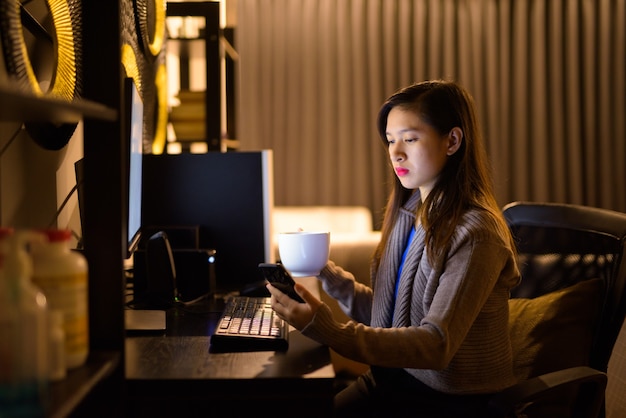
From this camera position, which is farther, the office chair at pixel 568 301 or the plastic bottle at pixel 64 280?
the office chair at pixel 568 301

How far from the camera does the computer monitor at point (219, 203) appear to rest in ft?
6.66

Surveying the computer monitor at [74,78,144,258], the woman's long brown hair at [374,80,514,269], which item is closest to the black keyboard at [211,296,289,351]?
the computer monitor at [74,78,144,258]

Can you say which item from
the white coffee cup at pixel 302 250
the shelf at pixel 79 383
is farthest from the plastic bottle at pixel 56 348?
the white coffee cup at pixel 302 250

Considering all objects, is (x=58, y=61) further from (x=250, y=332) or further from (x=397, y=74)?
(x=397, y=74)

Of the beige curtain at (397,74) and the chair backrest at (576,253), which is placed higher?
the beige curtain at (397,74)

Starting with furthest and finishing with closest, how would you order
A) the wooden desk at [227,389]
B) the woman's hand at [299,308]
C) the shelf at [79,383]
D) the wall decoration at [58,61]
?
the wall decoration at [58,61] < the woman's hand at [299,308] < the wooden desk at [227,389] < the shelf at [79,383]

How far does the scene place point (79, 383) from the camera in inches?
32.9

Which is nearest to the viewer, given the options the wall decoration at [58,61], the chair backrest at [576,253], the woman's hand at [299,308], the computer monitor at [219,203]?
the woman's hand at [299,308]

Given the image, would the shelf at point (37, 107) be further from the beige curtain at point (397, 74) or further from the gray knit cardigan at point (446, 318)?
the beige curtain at point (397, 74)

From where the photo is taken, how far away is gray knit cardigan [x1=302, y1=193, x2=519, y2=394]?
3.92 ft

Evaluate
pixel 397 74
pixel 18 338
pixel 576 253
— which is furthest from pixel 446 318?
pixel 397 74

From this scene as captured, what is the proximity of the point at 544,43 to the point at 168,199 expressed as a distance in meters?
3.12

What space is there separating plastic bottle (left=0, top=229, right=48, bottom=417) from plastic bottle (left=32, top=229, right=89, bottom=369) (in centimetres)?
11

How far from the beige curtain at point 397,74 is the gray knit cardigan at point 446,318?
→ 2645 mm
